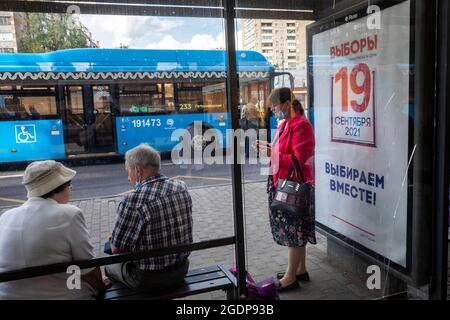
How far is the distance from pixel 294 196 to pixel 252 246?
50.6 inches

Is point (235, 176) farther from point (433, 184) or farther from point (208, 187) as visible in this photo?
point (208, 187)

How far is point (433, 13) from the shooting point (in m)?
2.39

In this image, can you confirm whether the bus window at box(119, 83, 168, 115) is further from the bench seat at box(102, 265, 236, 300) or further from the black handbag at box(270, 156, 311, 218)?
the bench seat at box(102, 265, 236, 300)

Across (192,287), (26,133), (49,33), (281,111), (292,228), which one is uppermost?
(49,33)

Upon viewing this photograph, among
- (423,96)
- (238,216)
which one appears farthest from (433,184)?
(238,216)

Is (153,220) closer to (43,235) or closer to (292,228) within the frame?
(43,235)

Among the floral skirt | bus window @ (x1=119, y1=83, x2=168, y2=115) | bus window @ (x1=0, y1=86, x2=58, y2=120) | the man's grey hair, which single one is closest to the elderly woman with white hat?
the man's grey hair

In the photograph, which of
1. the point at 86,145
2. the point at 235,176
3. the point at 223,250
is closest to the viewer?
the point at 235,176

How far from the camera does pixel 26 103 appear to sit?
3357mm

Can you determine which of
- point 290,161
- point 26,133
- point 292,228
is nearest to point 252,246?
point 292,228

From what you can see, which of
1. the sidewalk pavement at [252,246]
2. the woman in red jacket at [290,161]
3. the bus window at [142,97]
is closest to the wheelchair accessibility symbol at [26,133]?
the sidewalk pavement at [252,246]

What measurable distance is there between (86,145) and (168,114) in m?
1.04

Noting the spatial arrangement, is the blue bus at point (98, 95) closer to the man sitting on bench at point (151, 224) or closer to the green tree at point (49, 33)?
the green tree at point (49, 33)
